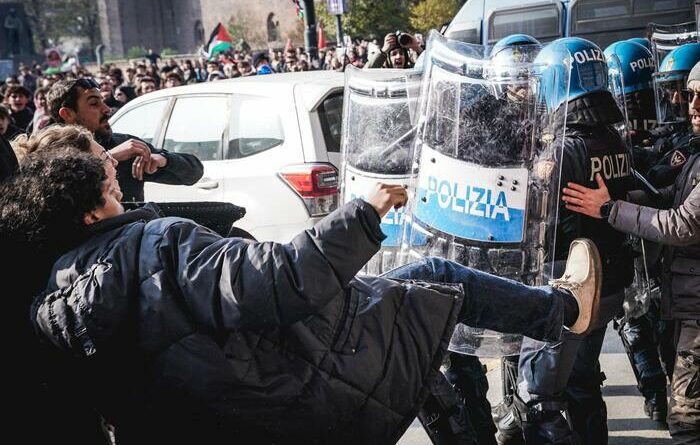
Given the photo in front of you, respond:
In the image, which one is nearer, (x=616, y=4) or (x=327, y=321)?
(x=327, y=321)

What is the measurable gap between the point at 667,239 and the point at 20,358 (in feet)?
7.53

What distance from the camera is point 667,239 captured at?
3439 millimetres

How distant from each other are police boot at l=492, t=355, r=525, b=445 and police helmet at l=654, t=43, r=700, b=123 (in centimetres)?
163

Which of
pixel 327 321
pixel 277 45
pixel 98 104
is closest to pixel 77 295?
pixel 327 321

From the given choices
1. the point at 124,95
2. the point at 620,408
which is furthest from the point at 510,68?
the point at 124,95

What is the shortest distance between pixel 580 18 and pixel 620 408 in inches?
317

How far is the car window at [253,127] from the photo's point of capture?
6.30 m

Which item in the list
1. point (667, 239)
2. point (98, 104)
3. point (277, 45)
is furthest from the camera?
point (277, 45)

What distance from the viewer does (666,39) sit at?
6.11 meters

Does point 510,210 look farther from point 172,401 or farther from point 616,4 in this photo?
point 616,4

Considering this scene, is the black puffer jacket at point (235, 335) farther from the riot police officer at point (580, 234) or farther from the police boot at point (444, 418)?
the riot police officer at point (580, 234)

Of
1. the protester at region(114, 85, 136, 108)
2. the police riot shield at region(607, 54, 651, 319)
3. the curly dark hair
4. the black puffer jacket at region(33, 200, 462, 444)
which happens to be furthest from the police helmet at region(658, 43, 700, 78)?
the protester at region(114, 85, 136, 108)

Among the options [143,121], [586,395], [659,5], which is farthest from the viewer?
[659,5]

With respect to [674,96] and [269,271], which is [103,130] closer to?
[269,271]
